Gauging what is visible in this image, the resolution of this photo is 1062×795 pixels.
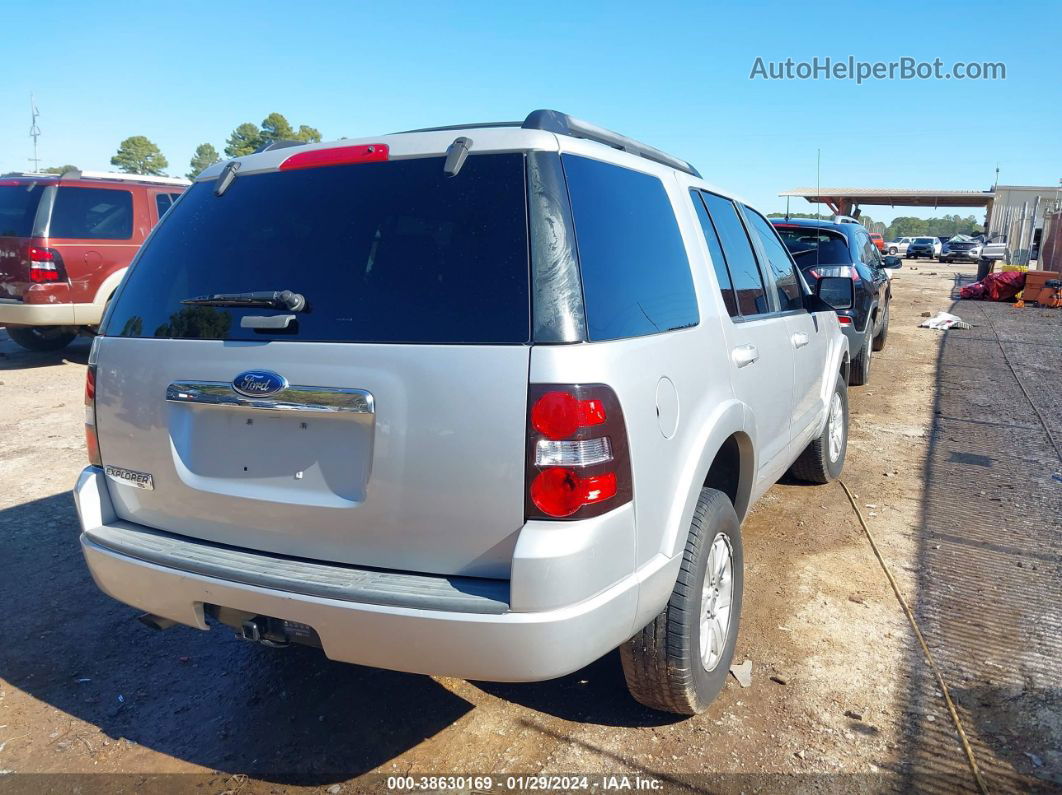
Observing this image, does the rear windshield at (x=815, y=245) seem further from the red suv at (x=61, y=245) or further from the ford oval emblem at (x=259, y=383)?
the ford oval emblem at (x=259, y=383)

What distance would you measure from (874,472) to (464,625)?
15.5ft

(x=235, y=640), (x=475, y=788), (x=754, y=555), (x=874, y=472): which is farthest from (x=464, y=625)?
(x=874, y=472)

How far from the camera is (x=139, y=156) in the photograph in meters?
99.1

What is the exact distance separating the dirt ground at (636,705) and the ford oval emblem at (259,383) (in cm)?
131

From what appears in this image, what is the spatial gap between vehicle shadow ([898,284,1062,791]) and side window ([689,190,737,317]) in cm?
167

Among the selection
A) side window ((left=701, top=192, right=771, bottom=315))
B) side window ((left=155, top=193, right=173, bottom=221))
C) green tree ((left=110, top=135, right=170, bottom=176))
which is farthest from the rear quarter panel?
green tree ((left=110, top=135, right=170, bottom=176))

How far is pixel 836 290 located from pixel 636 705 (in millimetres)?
2848

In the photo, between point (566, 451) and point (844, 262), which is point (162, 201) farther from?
point (566, 451)

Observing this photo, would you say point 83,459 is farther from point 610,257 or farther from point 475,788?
point 610,257

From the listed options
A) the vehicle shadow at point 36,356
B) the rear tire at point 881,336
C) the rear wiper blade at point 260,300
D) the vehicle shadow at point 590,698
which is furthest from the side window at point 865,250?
the vehicle shadow at point 36,356

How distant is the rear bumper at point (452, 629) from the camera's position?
6.87 feet

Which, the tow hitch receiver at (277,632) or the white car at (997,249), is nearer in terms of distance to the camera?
the tow hitch receiver at (277,632)

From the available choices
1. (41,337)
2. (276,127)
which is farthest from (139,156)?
(41,337)

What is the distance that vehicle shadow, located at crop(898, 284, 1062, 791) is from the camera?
2.71 meters
